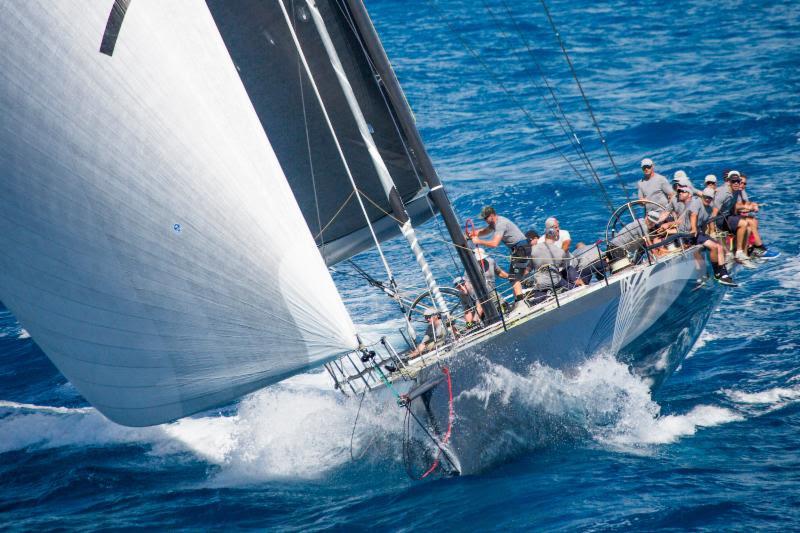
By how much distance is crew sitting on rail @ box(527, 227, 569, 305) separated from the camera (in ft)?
38.2

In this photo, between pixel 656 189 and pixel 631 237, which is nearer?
pixel 631 237

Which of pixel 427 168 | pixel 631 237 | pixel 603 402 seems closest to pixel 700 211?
pixel 631 237

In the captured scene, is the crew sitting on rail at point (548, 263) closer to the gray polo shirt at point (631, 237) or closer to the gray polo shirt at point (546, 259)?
the gray polo shirt at point (546, 259)

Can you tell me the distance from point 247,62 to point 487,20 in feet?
63.5

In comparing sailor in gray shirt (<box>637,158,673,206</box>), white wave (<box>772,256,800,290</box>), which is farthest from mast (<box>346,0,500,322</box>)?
white wave (<box>772,256,800,290</box>)

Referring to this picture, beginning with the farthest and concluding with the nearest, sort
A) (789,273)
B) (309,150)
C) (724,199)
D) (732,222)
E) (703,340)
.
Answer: (789,273) → (703,340) → (309,150) → (732,222) → (724,199)

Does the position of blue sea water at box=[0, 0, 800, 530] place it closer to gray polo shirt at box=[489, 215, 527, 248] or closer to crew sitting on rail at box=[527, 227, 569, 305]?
crew sitting on rail at box=[527, 227, 569, 305]

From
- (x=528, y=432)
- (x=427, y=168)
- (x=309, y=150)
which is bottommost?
(x=528, y=432)

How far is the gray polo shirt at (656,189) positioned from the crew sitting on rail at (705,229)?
2.13ft

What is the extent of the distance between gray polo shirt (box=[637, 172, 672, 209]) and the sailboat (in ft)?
7.56

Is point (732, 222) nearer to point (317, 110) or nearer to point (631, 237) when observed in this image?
point (631, 237)

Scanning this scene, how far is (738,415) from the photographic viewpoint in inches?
442

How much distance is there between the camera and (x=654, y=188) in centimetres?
1288

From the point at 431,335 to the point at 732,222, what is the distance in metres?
4.41
